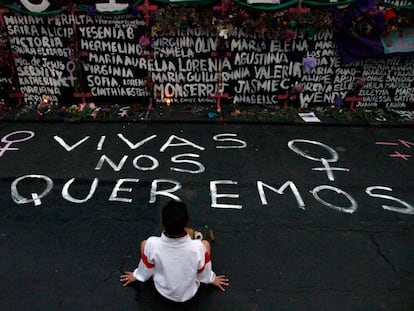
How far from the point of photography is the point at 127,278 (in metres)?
3.15

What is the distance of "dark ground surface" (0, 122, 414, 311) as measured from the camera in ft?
10.1

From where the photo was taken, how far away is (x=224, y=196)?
429 centimetres

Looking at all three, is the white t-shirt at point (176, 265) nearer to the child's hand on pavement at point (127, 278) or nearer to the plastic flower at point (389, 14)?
the child's hand on pavement at point (127, 278)

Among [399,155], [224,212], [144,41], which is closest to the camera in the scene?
[224,212]

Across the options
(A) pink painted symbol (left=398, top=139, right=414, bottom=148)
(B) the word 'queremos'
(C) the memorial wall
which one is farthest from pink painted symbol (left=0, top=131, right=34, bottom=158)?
(A) pink painted symbol (left=398, top=139, right=414, bottom=148)

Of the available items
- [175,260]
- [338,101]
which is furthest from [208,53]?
[175,260]

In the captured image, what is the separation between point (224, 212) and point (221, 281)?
3.31 ft

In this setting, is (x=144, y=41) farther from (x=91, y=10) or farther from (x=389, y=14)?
(x=389, y=14)

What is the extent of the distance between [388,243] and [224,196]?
1.87 m

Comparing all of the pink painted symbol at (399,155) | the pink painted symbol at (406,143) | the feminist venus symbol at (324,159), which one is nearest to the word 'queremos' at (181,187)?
the feminist venus symbol at (324,159)

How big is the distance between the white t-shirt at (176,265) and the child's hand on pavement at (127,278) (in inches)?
7.9

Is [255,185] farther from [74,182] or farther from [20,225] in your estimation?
[20,225]

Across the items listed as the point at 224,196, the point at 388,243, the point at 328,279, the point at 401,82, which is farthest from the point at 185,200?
the point at 401,82

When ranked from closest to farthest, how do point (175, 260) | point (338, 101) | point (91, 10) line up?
point (175, 260) → point (91, 10) → point (338, 101)
